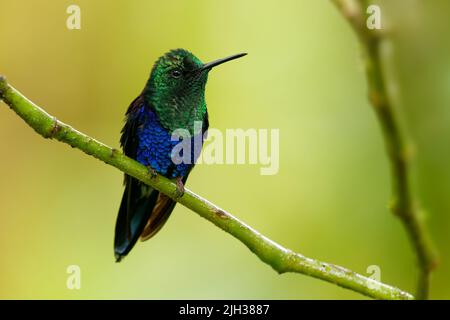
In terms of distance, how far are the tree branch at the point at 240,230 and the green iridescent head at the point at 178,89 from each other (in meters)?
1.54

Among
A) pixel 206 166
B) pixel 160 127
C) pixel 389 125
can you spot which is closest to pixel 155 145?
pixel 160 127

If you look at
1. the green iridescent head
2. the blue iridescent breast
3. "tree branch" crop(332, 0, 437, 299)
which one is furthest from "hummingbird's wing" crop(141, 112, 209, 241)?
"tree branch" crop(332, 0, 437, 299)

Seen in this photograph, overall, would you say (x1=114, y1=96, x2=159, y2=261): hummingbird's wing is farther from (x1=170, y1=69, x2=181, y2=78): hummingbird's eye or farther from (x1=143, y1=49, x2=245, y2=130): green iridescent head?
(x1=170, y1=69, x2=181, y2=78): hummingbird's eye

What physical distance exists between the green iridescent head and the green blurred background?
148 centimetres

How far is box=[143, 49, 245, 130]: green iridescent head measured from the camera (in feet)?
12.1

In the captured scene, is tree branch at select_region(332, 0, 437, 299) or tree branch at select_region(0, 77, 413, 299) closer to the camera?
tree branch at select_region(332, 0, 437, 299)

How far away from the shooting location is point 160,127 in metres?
3.69

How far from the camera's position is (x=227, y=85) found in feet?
20.2

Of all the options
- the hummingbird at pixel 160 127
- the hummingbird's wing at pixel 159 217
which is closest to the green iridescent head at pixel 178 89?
the hummingbird at pixel 160 127

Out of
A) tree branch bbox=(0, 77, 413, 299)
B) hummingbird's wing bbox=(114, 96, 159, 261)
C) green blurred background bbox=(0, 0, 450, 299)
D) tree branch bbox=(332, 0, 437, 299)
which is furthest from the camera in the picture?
green blurred background bbox=(0, 0, 450, 299)

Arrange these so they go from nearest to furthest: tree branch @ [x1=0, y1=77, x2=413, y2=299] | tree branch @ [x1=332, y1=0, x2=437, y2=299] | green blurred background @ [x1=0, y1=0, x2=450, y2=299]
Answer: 1. tree branch @ [x1=332, y1=0, x2=437, y2=299]
2. tree branch @ [x1=0, y1=77, x2=413, y2=299]
3. green blurred background @ [x1=0, y1=0, x2=450, y2=299]

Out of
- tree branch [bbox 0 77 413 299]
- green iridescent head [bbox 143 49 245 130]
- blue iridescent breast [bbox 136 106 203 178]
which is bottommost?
tree branch [bbox 0 77 413 299]
